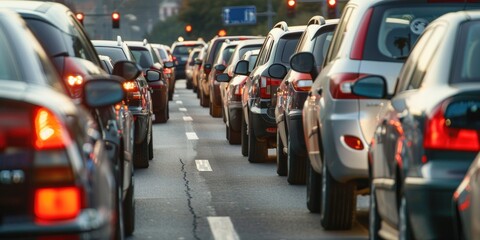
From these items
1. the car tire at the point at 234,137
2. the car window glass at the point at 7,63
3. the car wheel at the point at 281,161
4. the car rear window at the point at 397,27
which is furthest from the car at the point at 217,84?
the car window glass at the point at 7,63

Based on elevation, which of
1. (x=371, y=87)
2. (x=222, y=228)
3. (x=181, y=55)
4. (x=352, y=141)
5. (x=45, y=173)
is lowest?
(x=181, y=55)

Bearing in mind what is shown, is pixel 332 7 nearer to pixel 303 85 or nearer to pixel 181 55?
pixel 181 55

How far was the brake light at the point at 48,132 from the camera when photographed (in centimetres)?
613

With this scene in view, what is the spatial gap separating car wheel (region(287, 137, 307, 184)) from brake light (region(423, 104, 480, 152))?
696 centimetres

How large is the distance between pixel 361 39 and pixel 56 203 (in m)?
5.27

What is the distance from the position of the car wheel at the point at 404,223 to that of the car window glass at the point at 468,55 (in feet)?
2.32

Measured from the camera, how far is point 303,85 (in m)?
14.7

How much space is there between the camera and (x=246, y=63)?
20594mm

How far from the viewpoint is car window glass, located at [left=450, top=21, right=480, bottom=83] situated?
8.39 metres

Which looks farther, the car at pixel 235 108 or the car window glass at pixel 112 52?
the car at pixel 235 108

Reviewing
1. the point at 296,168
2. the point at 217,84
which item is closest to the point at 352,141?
the point at 296,168

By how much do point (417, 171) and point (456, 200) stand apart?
1.99ft

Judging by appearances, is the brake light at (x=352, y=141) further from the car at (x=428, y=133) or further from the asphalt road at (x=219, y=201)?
the car at (x=428, y=133)

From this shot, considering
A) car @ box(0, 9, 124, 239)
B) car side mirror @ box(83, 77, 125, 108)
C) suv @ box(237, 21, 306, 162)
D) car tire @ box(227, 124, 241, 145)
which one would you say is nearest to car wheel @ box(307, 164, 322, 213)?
car side mirror @ box(83, 77, 125, 108)
